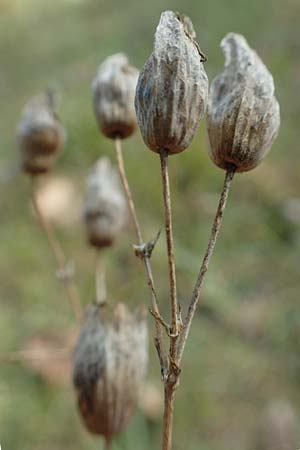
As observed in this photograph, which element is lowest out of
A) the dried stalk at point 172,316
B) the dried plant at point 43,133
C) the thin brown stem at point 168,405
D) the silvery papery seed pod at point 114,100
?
the thin brown stem at point 168,405

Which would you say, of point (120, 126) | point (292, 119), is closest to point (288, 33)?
point (292, 119)

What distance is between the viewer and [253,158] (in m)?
0.68

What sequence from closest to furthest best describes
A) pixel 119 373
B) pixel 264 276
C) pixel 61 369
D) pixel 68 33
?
pixel 119 373, pixel 61 369, pixel 264 276, pixel 68 33

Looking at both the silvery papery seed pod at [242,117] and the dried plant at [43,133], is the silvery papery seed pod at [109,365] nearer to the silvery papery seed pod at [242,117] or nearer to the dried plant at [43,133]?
the dried plant at [43,133]

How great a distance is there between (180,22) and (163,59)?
1.4 inches

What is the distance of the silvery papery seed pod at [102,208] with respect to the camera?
1.15 metres

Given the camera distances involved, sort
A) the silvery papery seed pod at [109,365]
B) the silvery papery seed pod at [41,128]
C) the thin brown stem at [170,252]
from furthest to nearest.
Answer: the silvery papery seed pod at [41,128] < the silvery papery seed pod at [109,365] < the thin brown stem at [170,252]

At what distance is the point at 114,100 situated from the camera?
0.91 m

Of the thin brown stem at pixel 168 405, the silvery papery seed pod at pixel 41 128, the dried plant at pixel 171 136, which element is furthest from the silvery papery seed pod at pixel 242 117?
the silvery papery seed pod at pixel 41 128

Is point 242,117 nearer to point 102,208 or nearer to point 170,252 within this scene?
point 170,252

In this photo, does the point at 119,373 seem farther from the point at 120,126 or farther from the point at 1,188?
the point at 1,188

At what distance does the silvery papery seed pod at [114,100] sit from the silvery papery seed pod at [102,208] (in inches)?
9.6

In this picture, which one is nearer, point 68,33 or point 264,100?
point 264,100

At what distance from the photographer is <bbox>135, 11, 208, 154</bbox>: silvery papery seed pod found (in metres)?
0.63
